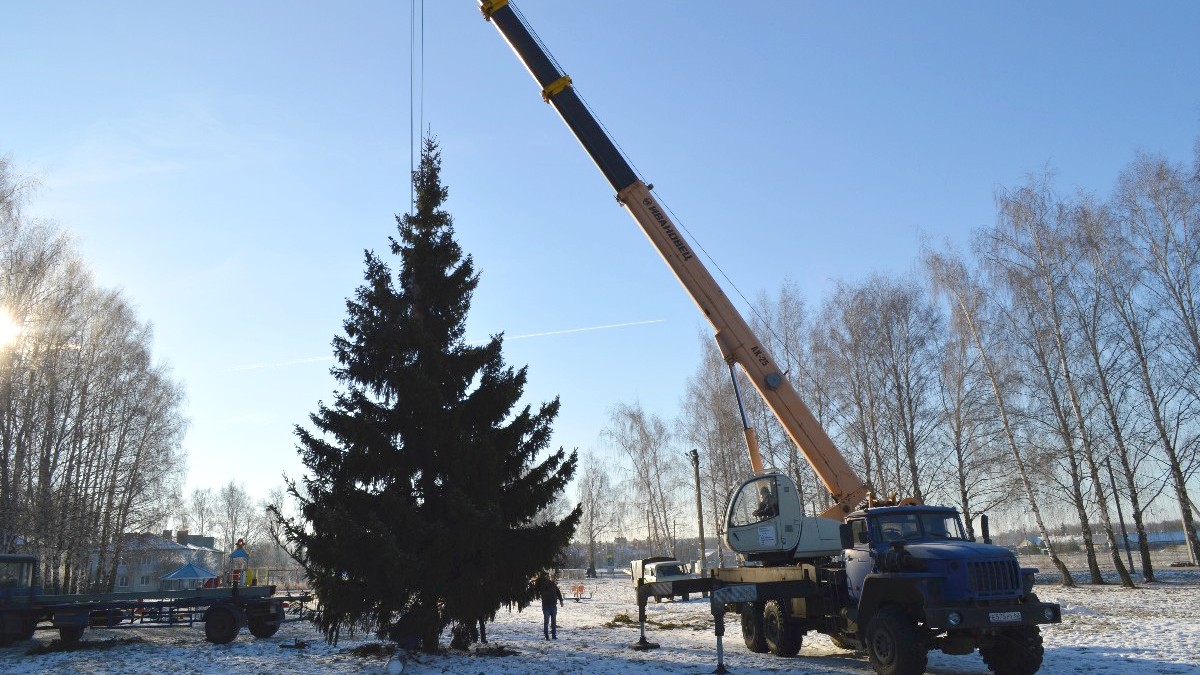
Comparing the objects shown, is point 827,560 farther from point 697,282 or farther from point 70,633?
point 70,633

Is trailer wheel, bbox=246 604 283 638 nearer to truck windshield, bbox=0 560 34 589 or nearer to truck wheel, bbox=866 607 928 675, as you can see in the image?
truck windshield, bbox=0 560 34 589

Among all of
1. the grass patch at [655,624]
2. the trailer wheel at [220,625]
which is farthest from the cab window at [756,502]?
the trailer wheel at [220,625]

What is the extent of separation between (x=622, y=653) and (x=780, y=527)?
382 centimetres

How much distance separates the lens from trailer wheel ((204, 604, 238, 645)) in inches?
690

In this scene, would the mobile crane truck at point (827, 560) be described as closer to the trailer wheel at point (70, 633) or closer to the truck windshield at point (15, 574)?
the trailer wheel at point (70, 633)

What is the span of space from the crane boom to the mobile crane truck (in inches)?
0.9

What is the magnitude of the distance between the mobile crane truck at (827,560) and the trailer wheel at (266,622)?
9895mm

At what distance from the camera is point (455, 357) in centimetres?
1375

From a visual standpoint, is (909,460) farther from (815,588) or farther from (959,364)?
(815,588)

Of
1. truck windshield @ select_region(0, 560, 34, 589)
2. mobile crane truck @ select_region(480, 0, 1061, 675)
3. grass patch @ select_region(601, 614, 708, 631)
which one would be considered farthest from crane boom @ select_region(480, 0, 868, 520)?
truck windshield @ select_region(0, 560, 34, 589)

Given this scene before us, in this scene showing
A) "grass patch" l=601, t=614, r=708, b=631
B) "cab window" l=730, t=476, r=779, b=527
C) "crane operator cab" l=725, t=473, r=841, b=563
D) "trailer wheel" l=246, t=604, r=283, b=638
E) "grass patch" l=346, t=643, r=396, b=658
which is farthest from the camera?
"grass patch" l=601, t=614, r=708, b=631

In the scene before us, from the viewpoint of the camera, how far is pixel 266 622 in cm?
1856

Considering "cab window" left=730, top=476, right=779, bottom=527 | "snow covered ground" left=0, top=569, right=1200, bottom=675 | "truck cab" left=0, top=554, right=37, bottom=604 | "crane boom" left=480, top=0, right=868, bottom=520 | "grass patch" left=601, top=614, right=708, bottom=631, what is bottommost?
"grass patch" left=601, top=614, right=708, bottom=631

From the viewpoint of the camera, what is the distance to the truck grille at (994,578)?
32.6ft
